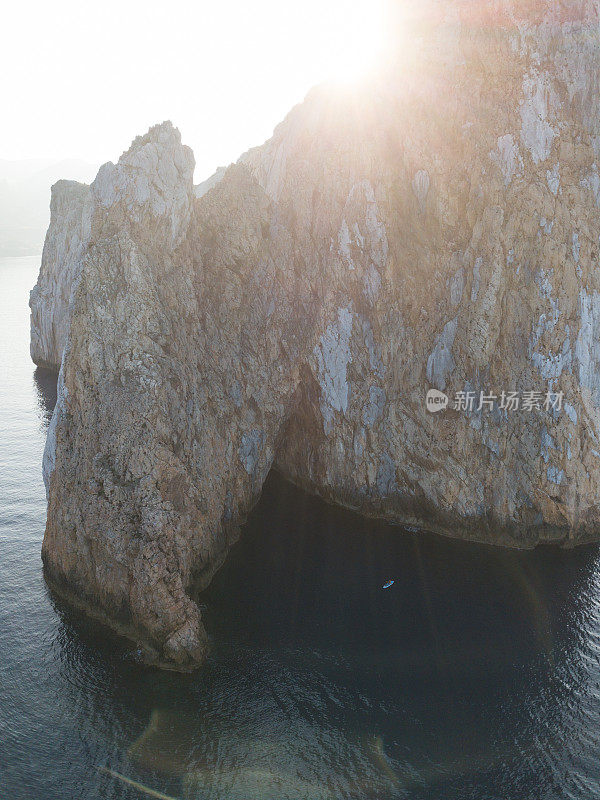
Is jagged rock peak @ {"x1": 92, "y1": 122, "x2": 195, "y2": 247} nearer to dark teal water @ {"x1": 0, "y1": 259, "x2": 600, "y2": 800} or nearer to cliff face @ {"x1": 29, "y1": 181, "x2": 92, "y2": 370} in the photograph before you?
dark teal water @ {"x1": 0, "y1": 259, "x2": 600, "y2": 800}

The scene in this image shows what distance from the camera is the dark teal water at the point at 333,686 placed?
25.5m

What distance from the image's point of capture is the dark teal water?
2547 cm

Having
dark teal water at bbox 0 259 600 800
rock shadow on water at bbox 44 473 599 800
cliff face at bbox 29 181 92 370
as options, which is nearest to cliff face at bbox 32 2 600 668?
rock shadow on water at bbox 44 473 599 800

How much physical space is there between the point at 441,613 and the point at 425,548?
7920 millimetres

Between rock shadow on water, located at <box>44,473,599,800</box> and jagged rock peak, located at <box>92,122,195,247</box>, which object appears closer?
rock shadow on water, located at <box>44,473,599,800</box>

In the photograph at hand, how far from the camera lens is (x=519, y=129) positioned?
4122 cm

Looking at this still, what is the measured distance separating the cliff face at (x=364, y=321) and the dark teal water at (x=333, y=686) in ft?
10.9

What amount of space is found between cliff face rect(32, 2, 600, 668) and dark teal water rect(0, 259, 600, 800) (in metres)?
3.32

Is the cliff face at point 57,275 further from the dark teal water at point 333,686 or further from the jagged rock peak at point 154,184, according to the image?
the dark teal water at point 333,686

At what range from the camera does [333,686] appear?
3038 centimetres

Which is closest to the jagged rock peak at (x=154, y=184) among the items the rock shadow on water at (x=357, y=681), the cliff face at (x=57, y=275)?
the rock shadow on water at (x=357, y=681)

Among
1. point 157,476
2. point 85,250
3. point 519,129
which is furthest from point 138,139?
point 519,129

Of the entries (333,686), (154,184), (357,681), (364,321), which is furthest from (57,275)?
(357,681)

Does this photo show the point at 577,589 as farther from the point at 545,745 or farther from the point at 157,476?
the point at 157,476
